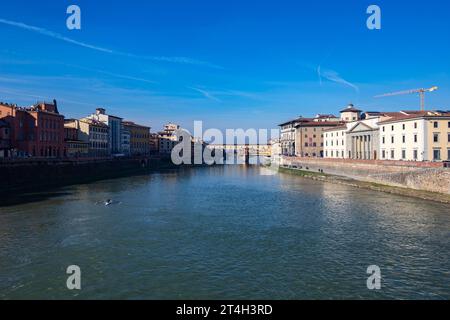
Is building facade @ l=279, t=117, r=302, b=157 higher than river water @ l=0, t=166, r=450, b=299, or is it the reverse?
building facade @ l=279, t=117, r=302, b=157

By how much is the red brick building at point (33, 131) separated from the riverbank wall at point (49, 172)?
669cm

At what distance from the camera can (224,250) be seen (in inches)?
842

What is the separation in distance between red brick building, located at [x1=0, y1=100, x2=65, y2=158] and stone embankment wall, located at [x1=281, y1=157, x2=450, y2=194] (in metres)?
55.8

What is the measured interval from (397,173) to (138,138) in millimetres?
107154

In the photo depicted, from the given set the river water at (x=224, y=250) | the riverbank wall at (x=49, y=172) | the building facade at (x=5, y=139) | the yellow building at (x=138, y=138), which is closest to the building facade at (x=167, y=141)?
the yellow building at (x=138, y=138)

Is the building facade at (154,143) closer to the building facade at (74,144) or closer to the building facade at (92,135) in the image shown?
the building facade at (92,135)

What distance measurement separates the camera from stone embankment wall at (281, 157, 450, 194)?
137 feet

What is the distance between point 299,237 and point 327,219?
7.16 meters

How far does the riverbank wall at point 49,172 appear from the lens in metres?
48.6

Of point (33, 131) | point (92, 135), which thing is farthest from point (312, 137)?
point (33, 131)

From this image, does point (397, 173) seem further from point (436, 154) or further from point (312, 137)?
point (312, 137)

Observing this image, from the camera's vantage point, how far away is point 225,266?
61.2 feet

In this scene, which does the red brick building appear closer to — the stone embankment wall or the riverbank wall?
the riverbank wall

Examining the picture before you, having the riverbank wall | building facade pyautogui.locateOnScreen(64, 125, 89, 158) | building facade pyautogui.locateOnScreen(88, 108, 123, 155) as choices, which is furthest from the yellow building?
the riverbank wall
